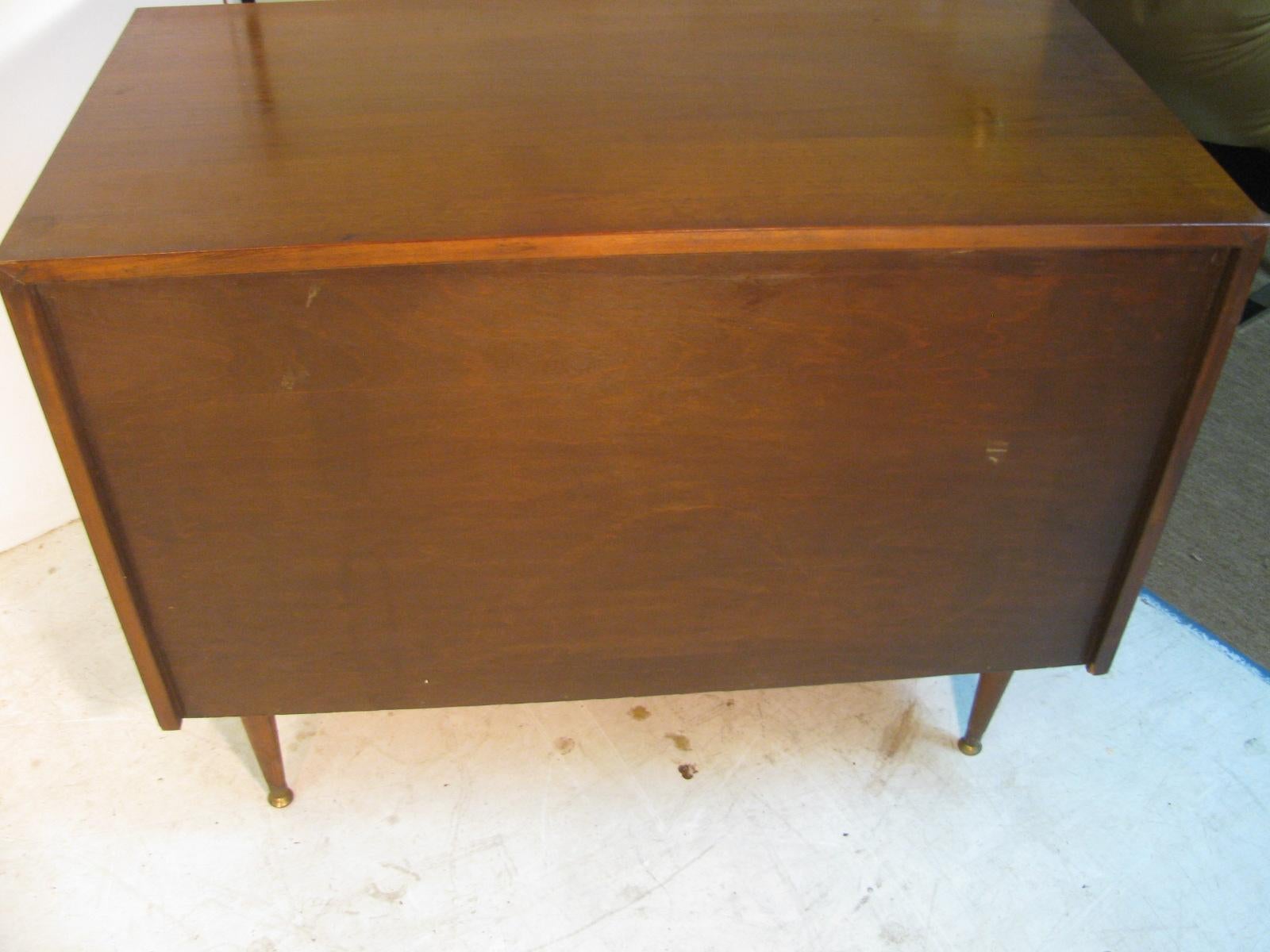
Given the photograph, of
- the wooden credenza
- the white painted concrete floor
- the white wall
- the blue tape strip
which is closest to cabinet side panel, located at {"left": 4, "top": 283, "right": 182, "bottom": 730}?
the wooden credenza

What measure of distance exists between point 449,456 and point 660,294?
8.5 inches

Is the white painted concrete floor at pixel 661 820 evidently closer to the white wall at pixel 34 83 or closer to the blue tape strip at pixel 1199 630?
the blue tape strip at pixel 1199 630

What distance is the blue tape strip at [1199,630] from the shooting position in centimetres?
144

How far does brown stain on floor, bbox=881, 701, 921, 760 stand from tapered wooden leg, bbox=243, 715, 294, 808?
0.63 metres

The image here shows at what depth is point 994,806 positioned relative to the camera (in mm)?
1302

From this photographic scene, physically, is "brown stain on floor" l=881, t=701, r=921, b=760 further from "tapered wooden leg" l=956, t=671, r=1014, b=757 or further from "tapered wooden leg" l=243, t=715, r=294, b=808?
"tapered wooden leg" l=243, t=715, r=294, b=808

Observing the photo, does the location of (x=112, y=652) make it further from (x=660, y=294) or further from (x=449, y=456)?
(x=660, y=294)

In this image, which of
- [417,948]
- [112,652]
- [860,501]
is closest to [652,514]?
[860,501]

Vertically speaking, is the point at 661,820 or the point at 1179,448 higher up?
the point at 1179,448

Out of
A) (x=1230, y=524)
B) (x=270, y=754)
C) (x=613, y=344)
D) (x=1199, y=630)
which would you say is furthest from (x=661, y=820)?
(x=1230, y=524)

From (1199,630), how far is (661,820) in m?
0.68

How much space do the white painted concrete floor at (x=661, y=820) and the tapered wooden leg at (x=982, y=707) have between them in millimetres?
17

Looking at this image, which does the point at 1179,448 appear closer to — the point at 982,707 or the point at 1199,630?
the point at 982,707

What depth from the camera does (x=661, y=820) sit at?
129 cm
